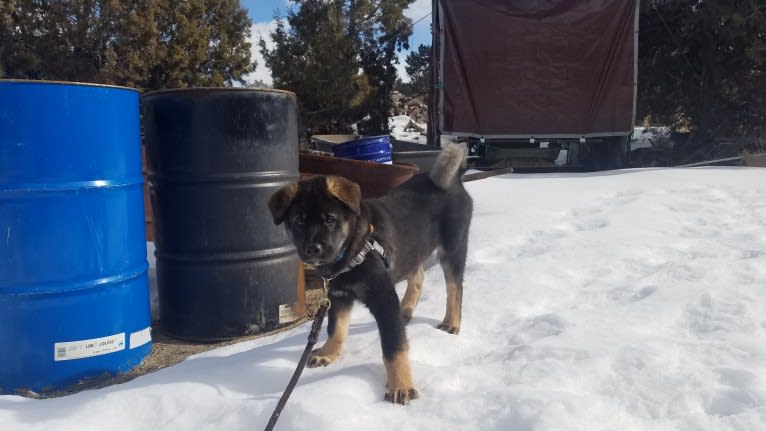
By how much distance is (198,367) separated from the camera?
3.37 m

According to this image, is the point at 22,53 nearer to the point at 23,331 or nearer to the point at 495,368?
the point at 23,331

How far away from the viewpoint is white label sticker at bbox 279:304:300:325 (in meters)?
4.36

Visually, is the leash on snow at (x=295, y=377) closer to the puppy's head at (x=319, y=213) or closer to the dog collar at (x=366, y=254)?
the dog collar at (x=366, y=254)

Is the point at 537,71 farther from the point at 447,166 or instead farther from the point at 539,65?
the point at 447,166

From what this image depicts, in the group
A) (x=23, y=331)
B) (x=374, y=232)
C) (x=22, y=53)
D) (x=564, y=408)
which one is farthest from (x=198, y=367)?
(x=22, y=53)

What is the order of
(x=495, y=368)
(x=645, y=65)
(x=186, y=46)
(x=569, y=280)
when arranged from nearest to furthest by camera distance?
(x=495, y=368) → (x=569, y=280) → (x=645, y=65) → (x=186, y=46)

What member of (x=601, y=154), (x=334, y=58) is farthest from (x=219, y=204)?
(x=334, y=58)

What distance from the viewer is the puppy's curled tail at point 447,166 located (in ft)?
13.0

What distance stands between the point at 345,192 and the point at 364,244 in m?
0.31

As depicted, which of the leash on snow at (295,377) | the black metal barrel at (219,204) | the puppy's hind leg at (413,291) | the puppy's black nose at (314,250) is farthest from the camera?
the puppy's hind leg at (413,291)

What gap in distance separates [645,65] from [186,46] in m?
14.7

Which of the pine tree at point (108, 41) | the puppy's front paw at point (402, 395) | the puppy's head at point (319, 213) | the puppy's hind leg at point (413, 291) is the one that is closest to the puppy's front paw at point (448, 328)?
the puppy's hind leg at point (413, 291)

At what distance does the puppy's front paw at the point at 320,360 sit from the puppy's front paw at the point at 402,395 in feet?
1.98

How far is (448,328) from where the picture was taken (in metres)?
3.75
